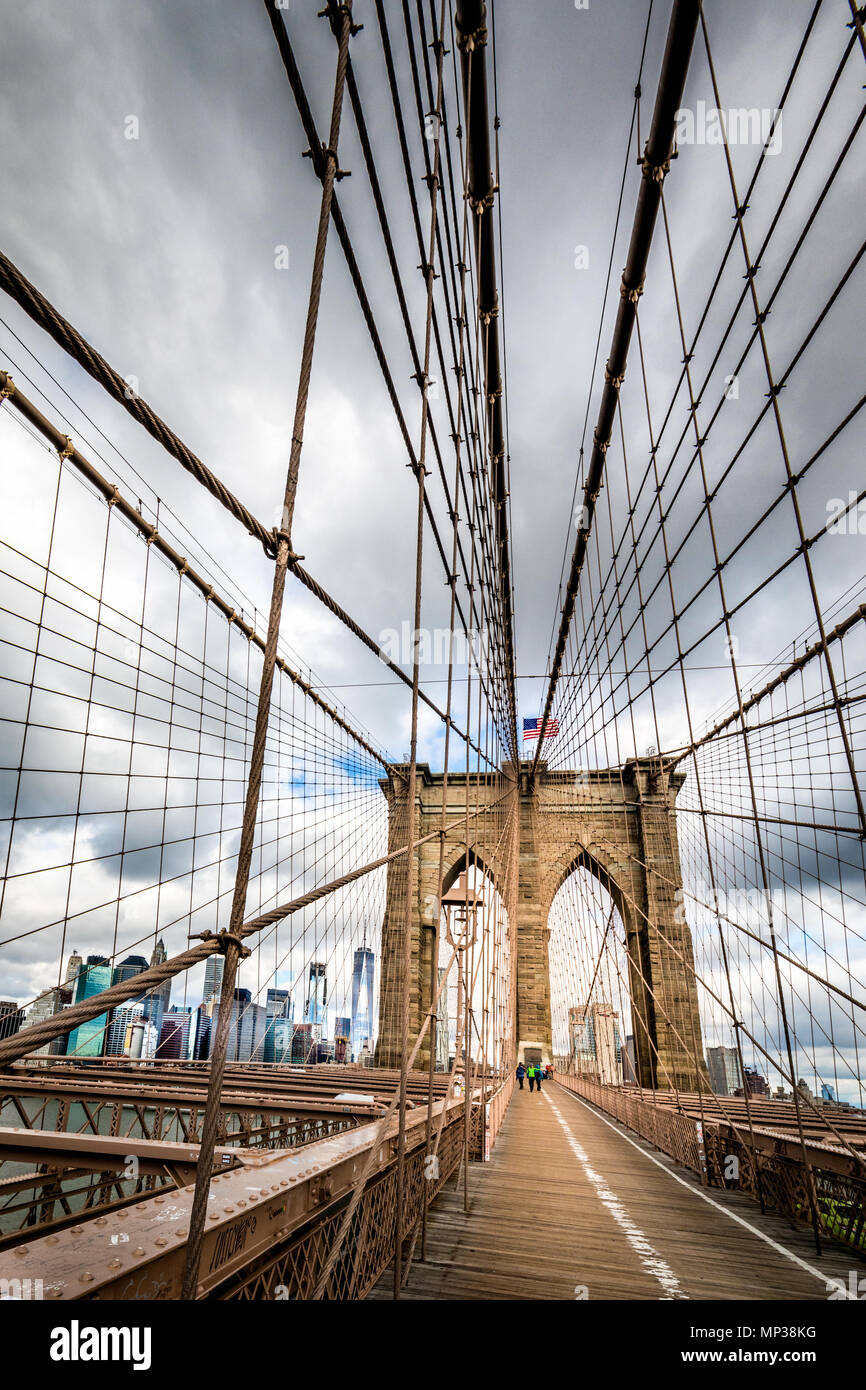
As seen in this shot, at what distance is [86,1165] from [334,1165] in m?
1.91

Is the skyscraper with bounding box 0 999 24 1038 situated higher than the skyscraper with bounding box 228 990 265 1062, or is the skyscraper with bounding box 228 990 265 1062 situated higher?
the skyscraper with bounding box 0 999 24 1038

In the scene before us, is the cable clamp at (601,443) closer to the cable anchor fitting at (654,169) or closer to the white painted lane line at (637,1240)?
the cable anchor fitting at (654,169)

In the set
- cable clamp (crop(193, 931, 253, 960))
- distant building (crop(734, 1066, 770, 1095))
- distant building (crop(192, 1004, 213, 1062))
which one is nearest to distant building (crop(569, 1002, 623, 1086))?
distant building (crop(734, 1066, 770, 1095))

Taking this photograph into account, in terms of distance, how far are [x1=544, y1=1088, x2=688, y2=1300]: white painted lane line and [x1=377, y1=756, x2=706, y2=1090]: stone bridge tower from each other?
456 inches

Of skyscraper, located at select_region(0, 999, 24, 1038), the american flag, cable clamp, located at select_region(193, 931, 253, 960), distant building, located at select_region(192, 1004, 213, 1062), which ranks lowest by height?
distant building, located at select_region(192, 1004, 213, 1062)

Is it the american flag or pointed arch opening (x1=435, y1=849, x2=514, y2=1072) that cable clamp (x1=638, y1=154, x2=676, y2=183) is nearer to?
pointed arch opening (x1=435, y1=849, x2=514, y2=1072)

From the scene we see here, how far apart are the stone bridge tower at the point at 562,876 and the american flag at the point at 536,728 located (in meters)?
1.59

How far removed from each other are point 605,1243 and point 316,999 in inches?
439

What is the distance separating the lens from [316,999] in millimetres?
13977

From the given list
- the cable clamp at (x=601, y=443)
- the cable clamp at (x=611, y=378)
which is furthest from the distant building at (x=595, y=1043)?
the cable clamp at (x=611, y=378)

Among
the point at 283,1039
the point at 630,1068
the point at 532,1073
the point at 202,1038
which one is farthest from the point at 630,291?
the point at 283,1039

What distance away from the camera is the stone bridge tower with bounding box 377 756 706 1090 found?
1898 centimetres

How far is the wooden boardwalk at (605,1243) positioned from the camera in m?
3.08

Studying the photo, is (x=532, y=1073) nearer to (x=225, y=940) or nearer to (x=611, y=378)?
(x=611, y=378)
